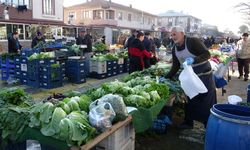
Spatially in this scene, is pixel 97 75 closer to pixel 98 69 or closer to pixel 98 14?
pixel 98 69

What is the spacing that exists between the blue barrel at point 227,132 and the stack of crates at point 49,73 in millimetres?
6772

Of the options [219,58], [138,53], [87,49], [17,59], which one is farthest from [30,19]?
[219,58]

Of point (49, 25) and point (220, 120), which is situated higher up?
point (49, 25)

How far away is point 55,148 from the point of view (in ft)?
9.24

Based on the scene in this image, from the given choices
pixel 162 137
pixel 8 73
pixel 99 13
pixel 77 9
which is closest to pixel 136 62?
pixel 162 137

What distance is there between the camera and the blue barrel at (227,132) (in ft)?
9.02

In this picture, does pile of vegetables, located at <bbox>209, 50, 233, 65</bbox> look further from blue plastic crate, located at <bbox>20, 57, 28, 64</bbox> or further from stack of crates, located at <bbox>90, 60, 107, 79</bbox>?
blue plastic crate, located at <bbox>20, 57, 28, 64</bbox>

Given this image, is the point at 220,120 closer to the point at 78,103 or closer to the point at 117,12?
the point at 78,103

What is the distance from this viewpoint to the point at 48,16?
29078mm

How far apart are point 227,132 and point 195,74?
1.56 metres

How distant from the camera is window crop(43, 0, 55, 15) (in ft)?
95.0

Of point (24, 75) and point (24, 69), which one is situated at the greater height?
point (24, 69)

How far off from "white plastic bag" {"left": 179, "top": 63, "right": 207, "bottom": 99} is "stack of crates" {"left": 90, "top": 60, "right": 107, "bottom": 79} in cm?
708

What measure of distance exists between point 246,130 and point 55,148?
1924 mm
